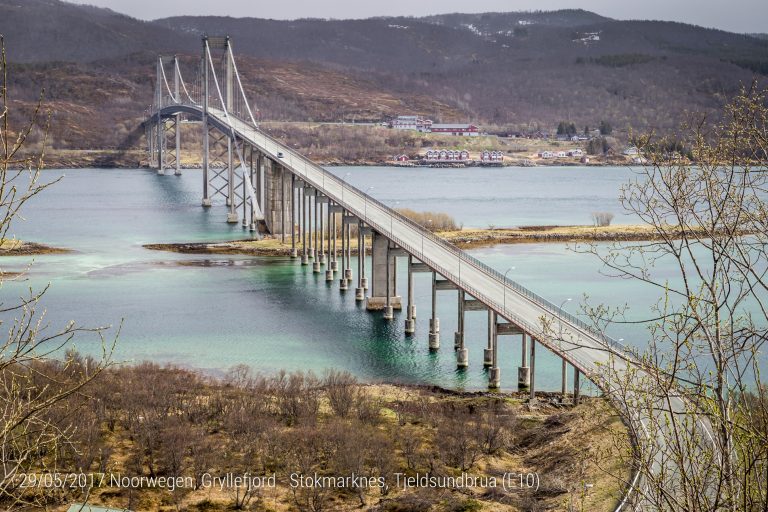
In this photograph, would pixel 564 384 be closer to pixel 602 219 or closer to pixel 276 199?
pixel 276 199

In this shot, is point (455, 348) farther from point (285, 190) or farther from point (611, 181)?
point (611, 181)

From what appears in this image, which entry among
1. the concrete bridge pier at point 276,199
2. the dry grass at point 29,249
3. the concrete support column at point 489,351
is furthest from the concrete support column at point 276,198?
the concrete support column at point 489,351

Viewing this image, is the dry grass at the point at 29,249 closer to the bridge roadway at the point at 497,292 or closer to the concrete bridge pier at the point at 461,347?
the bridge roadway at the point at 497,292

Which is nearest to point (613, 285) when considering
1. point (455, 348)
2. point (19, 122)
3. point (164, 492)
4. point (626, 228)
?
point (455, 348)

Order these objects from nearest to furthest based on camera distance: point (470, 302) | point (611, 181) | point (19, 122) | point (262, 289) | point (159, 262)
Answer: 1. point (470, 302)
2. point (262, 289)
3. point (159, 262)
4. point (611, 181)
5. point (19, 122)

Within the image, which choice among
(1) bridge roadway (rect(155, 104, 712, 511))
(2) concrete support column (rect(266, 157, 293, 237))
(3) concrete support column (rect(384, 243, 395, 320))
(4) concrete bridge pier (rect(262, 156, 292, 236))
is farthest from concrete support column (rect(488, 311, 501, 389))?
(2) concrete support column (rect(266, 157, 293, 237))

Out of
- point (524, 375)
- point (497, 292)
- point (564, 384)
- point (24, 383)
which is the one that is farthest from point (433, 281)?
point (24, 383)
